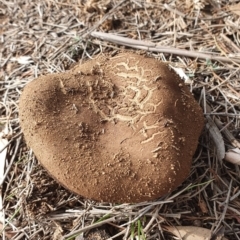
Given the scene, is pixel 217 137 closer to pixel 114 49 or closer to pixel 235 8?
pixel 114 49

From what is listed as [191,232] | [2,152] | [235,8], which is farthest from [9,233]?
[235,8]

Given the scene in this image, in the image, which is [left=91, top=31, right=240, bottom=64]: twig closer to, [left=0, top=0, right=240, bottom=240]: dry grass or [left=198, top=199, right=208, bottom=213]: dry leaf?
[left=0, top=0, right=240, bottom=240]: dry grass

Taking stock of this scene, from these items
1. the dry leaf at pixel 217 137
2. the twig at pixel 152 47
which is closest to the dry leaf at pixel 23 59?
the twig at pixel 152 47

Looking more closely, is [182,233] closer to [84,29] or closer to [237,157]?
[237,157]

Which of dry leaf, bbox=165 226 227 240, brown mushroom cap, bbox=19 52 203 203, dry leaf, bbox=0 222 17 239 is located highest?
brown mushroom cap, bbox=19 52 203 203

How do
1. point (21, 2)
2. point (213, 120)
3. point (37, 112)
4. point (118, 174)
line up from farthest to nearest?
point (21, 2)
point (213, 120)
point (37, 112)
point (118, 174)

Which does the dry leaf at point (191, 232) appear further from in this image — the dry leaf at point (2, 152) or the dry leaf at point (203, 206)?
the dry leaf at point (2, 152)

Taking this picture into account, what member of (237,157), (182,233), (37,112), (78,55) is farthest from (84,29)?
(182,233)

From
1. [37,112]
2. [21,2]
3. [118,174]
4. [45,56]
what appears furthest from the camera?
[21,2]

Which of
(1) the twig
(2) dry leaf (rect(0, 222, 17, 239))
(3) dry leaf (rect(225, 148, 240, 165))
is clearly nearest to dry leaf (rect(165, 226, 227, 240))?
(3) dry leaf (rect(225, 148, 240, 165))
